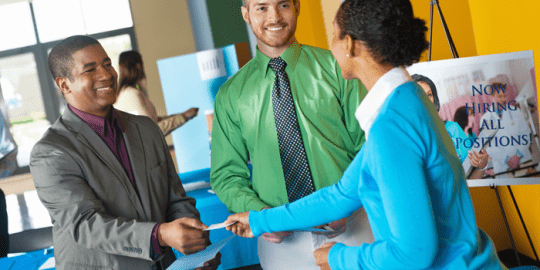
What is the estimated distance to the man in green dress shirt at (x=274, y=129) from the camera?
1.69m

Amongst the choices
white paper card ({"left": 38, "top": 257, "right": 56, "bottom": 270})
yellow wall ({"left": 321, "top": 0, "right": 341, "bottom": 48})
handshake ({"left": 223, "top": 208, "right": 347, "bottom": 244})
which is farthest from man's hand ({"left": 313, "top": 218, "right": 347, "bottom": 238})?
yellow wall ({"left": 321, "top": 0, "right": 341, "bottom": 48})

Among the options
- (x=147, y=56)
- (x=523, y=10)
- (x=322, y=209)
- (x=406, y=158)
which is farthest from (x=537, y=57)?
(x=147, y=56)

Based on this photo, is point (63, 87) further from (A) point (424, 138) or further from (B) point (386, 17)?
(A) point (424, 138)

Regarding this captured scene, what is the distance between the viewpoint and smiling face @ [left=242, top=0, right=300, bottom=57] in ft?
5.61

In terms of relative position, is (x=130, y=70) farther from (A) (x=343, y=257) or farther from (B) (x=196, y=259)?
(A) (x=343, y=257)

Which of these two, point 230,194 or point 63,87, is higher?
point 63,87

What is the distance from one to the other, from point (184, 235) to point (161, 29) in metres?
7.57

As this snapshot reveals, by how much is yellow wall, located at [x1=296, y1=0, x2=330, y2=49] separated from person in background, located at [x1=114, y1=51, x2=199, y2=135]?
1579mm

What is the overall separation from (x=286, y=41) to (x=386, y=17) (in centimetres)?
70

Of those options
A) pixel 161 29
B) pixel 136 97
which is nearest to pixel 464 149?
pixel 136 97

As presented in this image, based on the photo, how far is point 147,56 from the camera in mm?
8477

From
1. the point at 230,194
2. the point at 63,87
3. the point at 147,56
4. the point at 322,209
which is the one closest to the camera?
the point at 322,209

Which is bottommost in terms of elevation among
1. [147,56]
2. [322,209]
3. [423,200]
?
[322,209]

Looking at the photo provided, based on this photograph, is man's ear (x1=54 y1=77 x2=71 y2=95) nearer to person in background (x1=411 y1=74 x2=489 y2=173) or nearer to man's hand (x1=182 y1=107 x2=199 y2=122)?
person in background (x1=411 y1=74 x2=489 y2=173)
